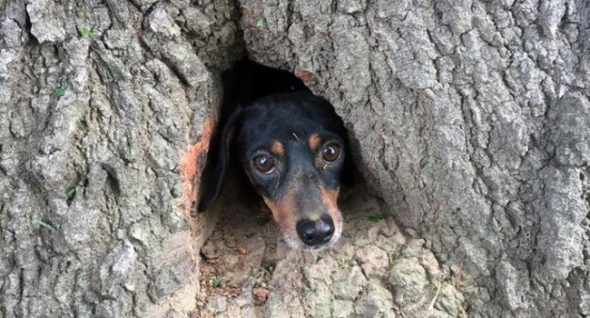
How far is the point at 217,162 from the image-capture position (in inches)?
161

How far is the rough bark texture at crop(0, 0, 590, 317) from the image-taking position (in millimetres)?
3020

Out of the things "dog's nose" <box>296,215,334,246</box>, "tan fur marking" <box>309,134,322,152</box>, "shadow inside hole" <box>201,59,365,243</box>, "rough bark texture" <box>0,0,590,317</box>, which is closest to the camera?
"rough bark texture" <box>0,0,590,317</box>

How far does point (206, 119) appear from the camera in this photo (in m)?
3.50

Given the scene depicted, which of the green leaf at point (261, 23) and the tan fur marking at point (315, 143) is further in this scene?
the tan fur marking at point (315, 143)

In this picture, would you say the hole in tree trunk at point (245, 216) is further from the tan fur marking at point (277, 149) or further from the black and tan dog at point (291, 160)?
the tan fur marking at point (277, 149)

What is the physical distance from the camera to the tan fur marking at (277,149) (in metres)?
4.01

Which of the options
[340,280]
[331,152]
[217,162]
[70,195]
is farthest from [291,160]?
[70,195]

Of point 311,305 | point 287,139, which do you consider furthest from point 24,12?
point 311,305

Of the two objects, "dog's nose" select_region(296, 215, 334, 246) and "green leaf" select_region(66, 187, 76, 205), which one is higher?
"green leaf" select_region(66, 187, 76, 205)

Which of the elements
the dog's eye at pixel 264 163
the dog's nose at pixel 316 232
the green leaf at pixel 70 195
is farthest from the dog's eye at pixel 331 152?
the green leaf at pixel 70 195

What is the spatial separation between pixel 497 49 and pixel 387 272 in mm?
1191

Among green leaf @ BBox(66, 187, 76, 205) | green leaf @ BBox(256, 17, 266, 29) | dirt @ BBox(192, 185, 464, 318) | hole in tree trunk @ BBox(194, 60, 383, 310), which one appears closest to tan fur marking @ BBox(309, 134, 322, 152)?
hole in tree trunk @ BBox(194, 60, 383, 310)

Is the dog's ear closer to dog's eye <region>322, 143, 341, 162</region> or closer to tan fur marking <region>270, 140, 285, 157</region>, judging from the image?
tan fur marking <region>270, 140, 285, 157</region>

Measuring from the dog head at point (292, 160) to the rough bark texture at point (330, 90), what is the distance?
0.43 meters
